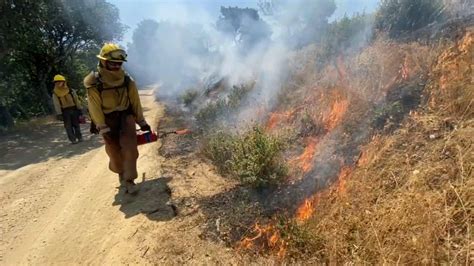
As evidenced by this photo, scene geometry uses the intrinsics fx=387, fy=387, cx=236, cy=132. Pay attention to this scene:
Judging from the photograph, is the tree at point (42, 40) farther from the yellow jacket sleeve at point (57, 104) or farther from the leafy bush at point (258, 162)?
the leafy bush at point (258, 162)

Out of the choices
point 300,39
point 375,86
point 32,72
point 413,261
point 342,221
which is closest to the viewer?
point 413,261

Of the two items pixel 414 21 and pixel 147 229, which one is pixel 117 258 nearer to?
pixel 147 229

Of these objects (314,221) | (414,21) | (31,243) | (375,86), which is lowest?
(31,243)

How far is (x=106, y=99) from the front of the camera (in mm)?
5242

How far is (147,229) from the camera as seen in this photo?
172 inches

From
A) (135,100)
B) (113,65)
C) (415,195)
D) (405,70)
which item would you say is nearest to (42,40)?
(135,100)

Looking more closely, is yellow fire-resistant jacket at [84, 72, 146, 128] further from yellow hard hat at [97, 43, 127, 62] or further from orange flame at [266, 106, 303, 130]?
orange flame at [266, 106, 303, 130]

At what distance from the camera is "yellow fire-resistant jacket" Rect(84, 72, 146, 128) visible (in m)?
5.11

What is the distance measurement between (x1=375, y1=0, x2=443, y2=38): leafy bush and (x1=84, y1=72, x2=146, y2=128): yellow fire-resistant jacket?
5278mm

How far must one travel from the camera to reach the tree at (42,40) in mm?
13734

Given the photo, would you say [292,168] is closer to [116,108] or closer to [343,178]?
[343,178]

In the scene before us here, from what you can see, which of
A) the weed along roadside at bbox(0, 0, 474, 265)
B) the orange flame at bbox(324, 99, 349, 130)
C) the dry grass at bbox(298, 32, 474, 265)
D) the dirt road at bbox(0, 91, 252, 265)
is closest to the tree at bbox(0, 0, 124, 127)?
the weed along roadside at bbox(0, 0, 474, 265)

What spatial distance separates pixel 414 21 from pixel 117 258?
703cm

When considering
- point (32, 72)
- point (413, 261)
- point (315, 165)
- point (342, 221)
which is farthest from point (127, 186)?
point (32, 72)
